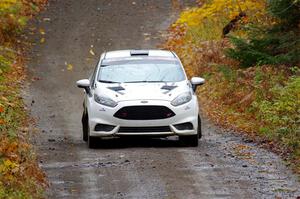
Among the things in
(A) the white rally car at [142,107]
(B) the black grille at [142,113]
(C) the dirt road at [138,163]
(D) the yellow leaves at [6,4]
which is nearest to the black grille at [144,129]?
Result: (A) the white rally car at [142,107]

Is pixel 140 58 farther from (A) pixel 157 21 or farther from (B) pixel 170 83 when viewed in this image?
(A) pixel 157 21

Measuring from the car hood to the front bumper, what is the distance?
0.15m

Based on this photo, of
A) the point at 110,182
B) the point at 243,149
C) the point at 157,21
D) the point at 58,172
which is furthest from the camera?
the point at 157,21

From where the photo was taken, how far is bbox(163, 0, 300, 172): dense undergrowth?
17.1 meters

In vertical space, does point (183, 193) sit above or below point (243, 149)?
above

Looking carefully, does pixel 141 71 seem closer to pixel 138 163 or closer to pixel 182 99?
pixel 182 99

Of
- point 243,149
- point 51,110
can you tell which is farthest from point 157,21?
point 243,149

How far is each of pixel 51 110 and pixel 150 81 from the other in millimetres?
7646

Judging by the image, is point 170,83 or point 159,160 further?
point 170,83

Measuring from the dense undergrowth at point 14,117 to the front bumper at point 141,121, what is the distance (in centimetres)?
148

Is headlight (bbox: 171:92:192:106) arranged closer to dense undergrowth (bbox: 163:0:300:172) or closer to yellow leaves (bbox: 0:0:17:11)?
dense undergrowth (bbox: 163:0:300:172)

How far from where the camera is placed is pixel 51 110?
23547mm

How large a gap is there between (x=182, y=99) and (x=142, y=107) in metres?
0.82

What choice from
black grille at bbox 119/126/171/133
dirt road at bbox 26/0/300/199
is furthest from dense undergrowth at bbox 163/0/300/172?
black grille at bbox 119/126/171/133
